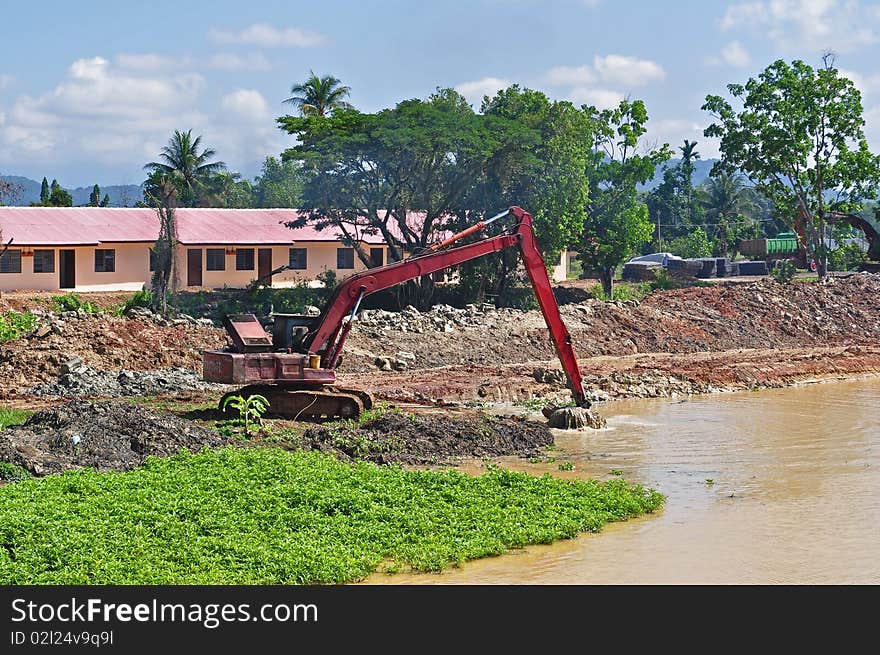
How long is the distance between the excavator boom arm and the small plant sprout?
140 cm

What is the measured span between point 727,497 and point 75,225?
37.3 meters

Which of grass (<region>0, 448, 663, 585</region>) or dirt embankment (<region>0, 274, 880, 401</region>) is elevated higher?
dirt embankment (<region>0, 274, 880, 401</region>)

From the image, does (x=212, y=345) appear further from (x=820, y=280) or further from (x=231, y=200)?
(x=231, y=200)

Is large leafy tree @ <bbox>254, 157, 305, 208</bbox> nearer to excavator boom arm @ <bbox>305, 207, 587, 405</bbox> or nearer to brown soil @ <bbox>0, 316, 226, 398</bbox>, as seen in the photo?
brown soil @ <bbox>0, 316, 226, 398</bbox>

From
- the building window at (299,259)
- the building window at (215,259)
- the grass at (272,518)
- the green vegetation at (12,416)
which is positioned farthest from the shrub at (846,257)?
the green vegetation at (12,416)

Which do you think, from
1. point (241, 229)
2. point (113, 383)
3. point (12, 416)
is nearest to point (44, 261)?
point (241, 229)

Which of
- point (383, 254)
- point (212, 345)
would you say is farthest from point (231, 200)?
point (212, 345)

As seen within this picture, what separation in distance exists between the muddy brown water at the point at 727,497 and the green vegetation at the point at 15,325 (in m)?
15.7

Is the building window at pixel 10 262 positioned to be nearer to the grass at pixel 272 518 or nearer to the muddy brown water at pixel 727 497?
the muddy brown water at pixel 727 497

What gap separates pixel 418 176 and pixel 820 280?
1919 centimetres

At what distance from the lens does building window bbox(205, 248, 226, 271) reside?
169ft

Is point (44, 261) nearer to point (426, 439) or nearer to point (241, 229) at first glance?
point (241, 229)

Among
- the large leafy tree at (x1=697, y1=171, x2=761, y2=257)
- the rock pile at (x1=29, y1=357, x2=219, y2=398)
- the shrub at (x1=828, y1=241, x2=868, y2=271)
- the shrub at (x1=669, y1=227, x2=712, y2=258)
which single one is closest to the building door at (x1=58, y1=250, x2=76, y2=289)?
the rock pile at (x1=29, y1=357, x2=219, y2=398)

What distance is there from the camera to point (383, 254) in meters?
55.3
